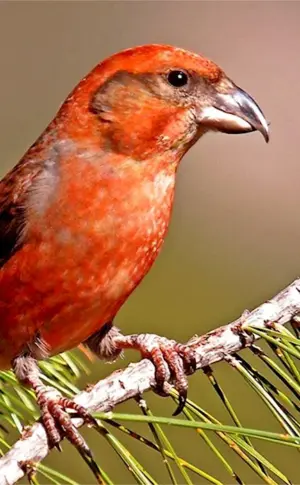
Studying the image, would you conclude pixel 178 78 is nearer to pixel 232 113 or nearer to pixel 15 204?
pixel 232 113

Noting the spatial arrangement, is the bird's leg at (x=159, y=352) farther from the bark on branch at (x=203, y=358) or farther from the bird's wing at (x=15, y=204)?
the bird's wing at (x=15, y=204)

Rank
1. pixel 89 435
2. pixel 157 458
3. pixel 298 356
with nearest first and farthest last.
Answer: pixel 298 356 → pixel 89 435 → pixel 157 458

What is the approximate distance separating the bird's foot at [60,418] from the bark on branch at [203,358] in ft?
0.05

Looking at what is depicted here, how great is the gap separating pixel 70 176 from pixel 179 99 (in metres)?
0.28

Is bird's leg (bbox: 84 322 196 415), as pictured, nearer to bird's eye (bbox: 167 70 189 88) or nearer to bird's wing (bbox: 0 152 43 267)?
bird's wing (bbox: 0 152 43 267)

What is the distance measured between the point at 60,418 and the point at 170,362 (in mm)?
259

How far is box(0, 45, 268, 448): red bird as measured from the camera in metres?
2.22

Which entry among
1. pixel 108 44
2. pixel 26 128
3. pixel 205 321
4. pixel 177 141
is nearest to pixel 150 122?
pixel 177 141

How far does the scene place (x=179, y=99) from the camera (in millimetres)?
2309

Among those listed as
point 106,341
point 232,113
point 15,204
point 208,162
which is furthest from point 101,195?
point 208,162

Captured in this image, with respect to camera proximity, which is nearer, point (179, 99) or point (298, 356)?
point (298, 356)

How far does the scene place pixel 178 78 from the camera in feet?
7.52

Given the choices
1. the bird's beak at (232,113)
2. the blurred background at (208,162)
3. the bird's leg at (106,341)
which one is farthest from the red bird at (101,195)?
the blurred background at (208,162)

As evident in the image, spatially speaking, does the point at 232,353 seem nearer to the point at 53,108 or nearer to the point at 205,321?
the point at 205,321
